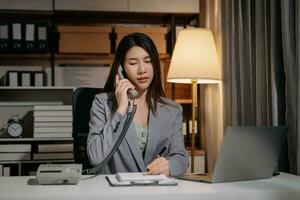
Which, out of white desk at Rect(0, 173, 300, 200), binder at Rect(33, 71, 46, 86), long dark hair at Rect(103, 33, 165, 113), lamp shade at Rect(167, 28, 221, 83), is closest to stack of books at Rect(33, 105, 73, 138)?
binder at Rect(33, 71, 46, 86)

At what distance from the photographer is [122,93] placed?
1731 mm

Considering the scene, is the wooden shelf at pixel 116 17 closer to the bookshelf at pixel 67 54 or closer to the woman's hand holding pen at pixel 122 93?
the bookshelf at pixel 67 54

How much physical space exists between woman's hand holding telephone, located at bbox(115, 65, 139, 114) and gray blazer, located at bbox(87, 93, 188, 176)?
41 millimetres

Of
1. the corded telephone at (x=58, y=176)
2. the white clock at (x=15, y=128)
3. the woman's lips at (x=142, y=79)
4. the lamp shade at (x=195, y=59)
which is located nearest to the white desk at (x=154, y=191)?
the corded telephone at (x=58, y=176)

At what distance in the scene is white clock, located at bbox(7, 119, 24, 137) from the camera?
11.0 ft

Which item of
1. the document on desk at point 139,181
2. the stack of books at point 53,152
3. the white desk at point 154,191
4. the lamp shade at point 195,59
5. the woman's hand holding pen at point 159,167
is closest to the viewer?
the white desk at point 154,191

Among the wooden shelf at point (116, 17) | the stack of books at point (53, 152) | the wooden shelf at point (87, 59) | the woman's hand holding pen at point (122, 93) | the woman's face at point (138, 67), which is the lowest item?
the stack of books at point (53, 152)

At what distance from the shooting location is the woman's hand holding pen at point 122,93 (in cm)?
→ 169

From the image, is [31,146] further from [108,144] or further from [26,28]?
[108,144]

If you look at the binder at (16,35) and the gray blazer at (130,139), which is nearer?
the gray blazer at (130,139)

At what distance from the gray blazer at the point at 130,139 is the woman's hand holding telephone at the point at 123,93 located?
0.04 metres

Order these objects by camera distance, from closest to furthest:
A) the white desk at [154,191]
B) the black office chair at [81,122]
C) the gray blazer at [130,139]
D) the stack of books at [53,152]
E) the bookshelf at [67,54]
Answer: the white desk at [154,191]
the gray blazer at [130,139]
the black office chair at [81,122]
the stack of books at [53,152]
the bookshelf at [67,54]

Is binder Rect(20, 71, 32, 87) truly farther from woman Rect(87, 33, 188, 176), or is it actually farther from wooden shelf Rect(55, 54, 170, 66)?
woman Rect(87, 33, 188, 176)

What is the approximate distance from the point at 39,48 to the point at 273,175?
233 cm
